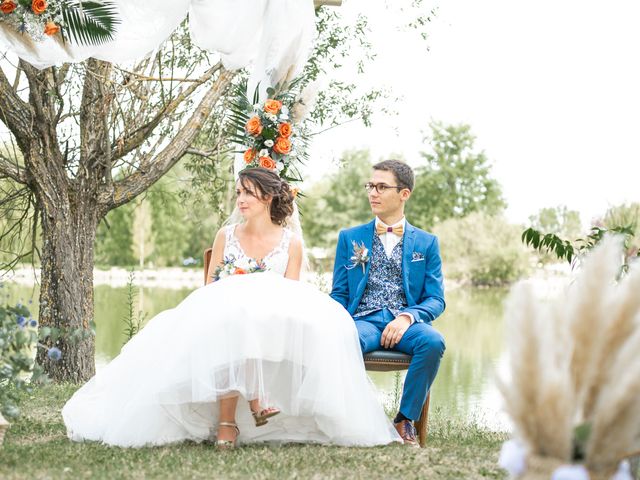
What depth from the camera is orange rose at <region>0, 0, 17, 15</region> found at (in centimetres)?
521

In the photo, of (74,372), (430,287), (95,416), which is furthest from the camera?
(74,372)

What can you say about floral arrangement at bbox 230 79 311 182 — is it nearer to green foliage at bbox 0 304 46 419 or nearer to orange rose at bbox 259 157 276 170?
orange rose at bbox 259 157 276 170

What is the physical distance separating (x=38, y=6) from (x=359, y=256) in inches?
97.3

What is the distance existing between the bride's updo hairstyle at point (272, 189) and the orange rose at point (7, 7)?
183 centimetres

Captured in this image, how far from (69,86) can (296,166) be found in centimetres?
334

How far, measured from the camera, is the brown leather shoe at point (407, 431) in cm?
436

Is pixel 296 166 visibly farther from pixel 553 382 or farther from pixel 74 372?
pixel 553 382

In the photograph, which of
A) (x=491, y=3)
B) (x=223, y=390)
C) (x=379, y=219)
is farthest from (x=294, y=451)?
(x=491, y=3)

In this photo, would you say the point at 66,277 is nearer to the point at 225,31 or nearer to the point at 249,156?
the point at 249,156

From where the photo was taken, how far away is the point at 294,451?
153 inches

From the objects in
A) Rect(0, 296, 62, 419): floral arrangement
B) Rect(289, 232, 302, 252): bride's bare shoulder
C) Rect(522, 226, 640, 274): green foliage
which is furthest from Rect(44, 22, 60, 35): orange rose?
Rect(522, 226, 640, 274): green foliage

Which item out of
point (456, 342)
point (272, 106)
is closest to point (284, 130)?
point (272, 106)

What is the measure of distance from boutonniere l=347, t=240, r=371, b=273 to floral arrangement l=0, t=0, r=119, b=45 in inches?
80.8

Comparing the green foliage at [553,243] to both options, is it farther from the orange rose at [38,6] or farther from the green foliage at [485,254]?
the green foliage at [485,254]
